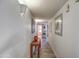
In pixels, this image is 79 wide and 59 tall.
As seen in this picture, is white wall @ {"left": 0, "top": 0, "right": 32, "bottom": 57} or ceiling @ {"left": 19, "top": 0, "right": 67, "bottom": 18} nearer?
white wall @ {"left": 0, "top": 0, "right": 32, "bottom": 57}

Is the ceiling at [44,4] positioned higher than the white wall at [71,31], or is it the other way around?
the ceiling at [44,4]

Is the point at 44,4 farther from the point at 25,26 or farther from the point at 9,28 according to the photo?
the point at 9,28

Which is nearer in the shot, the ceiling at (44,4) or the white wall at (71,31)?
the white wall at (71,31)

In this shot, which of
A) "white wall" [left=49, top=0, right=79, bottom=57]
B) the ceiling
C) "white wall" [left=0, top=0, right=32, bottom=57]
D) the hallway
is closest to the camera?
"white wall" [left=0, top=0, right=32, bottom=57]

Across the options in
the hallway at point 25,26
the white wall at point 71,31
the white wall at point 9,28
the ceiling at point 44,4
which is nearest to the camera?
the white wall at point 9,28

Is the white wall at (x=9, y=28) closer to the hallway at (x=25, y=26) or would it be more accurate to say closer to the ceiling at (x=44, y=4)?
the hallway at (x=25, y=26)

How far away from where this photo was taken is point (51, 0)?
276 centimetres

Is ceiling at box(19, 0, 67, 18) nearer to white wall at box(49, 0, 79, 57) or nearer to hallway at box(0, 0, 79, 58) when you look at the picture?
hallway at box(0, 0, 79, 58)

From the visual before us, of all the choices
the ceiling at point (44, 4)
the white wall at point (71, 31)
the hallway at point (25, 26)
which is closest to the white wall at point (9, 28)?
the hallway at point (25, 26)

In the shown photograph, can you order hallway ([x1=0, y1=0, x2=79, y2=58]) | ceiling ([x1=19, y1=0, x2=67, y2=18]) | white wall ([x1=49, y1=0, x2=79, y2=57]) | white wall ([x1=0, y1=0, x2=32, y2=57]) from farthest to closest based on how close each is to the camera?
ceiling ([x1=19, y1=0, x2=67, y2=18]) → white wall ([x1=49, y1=0, x2=79, y2=57]) → hallway ([x1=0, y1=0, x2=79, y2=58]) → white wall ([x1=0, y1=0, x2=32, y2=57])

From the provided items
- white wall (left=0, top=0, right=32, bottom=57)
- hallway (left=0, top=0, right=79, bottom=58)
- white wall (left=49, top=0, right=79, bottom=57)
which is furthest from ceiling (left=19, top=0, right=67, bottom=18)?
white wall (left=0, top=0, right=32, bottom=57)

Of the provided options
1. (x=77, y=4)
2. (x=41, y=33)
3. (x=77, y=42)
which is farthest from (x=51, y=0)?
(x=41, y=33)

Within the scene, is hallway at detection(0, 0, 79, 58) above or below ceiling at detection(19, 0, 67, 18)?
below

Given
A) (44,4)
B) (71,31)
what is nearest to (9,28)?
(71,31)
